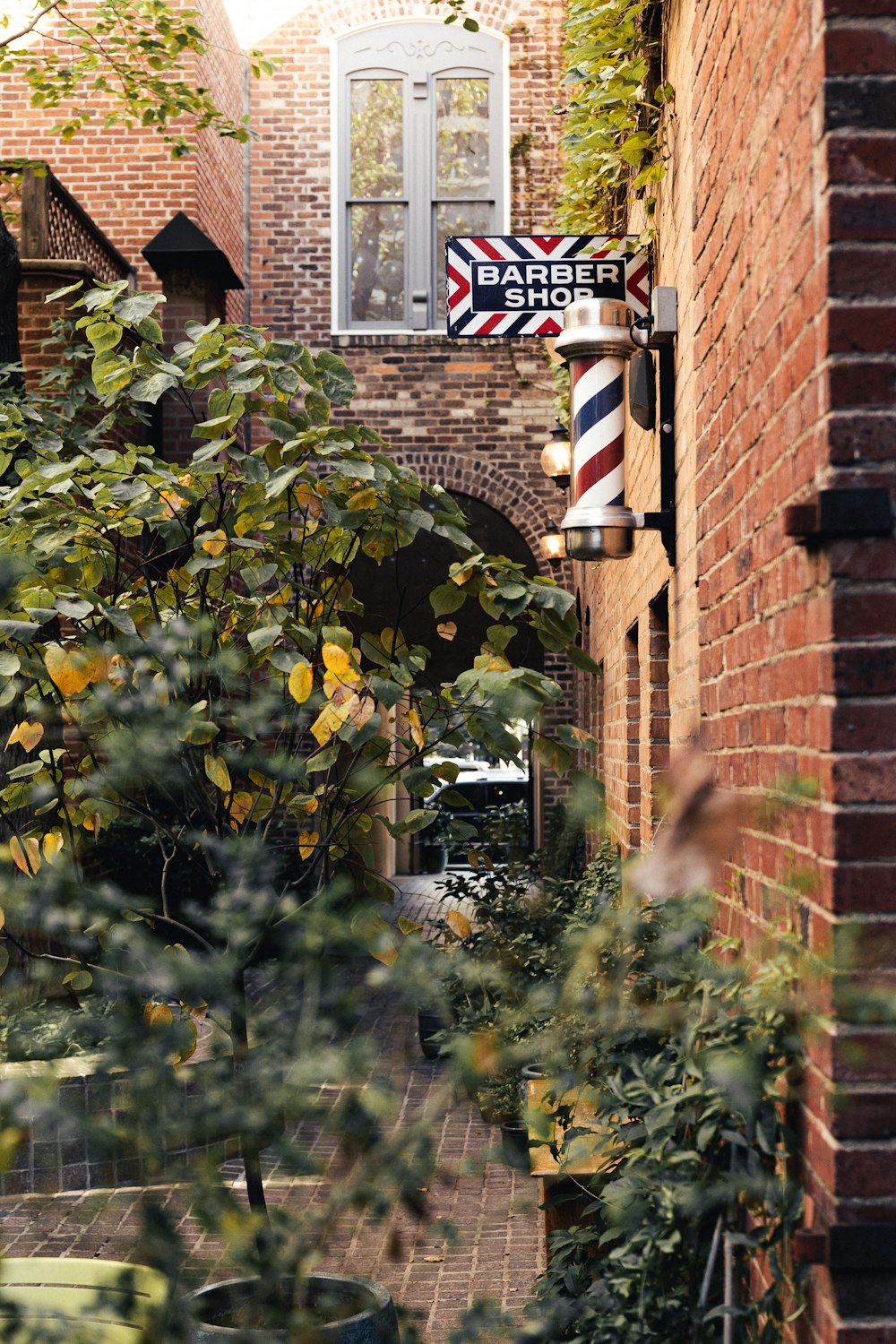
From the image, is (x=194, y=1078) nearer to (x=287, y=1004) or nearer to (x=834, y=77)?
(x=287, y=1004)

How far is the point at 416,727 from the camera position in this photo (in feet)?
11.6

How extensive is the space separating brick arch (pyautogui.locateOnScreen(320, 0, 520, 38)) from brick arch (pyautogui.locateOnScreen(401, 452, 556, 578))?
13.9ft

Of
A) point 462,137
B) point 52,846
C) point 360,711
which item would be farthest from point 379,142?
point 52,846

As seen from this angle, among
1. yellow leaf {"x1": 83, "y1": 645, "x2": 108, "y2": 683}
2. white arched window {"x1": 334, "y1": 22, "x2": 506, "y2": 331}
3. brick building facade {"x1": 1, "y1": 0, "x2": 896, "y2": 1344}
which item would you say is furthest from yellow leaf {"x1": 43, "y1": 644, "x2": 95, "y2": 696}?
white arched window {"x1": 334, "y1": 22, "x2": 506, "y2": 331}

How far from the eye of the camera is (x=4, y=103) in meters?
12.8

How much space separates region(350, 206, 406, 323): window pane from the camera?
13.8 meters

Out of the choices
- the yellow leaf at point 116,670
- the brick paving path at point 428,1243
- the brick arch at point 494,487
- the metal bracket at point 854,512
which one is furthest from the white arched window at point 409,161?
the metal bracket at point 854,512

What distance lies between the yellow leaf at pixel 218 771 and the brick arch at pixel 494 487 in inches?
393

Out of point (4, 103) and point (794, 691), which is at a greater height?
point (4, 103)

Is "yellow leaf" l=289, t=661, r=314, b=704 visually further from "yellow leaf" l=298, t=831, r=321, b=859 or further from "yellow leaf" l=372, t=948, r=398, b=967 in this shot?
"yellow leaf" l=298, t=831, r=321, b=859

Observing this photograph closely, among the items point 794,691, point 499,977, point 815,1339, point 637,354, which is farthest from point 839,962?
point 637,354

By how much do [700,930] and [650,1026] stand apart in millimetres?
278

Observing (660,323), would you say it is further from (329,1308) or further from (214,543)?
(329,1308)

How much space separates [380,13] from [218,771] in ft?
40.0
